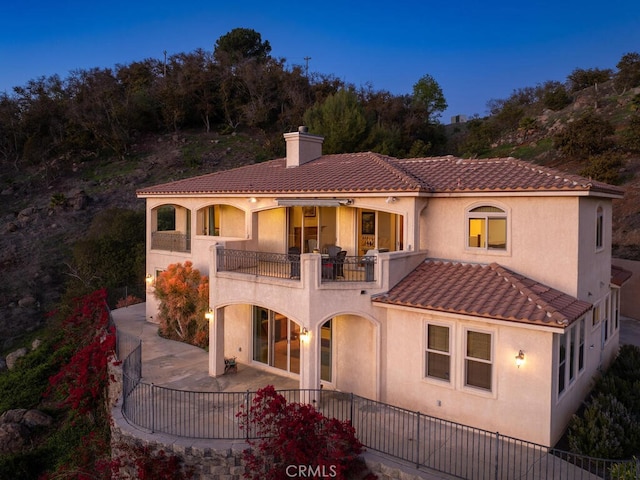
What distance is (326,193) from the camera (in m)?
18.8

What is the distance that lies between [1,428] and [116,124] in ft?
171

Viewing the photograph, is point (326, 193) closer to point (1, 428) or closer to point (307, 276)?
point (307, 276)

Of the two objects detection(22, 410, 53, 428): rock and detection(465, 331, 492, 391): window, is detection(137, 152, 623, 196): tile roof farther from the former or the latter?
detection(22, 410, 53, 428): rock

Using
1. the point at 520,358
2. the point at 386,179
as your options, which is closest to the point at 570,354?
the point at 520,358

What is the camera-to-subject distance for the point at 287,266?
1750cm

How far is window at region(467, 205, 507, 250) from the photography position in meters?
16.6

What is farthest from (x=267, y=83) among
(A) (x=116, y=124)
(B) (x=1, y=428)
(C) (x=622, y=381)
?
(C) (x=622, y=381)

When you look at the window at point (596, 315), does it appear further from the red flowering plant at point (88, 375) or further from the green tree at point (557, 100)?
the green tree at point (557, 100)

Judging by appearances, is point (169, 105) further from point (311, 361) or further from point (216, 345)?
point (311, 361)

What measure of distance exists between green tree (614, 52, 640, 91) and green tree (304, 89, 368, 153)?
126 feet

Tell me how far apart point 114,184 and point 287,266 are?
4495 cm

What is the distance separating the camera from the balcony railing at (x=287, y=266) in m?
16.3

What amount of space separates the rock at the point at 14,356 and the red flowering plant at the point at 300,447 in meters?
23.2

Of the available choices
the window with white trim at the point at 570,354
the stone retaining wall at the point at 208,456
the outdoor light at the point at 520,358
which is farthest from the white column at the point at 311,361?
the window with white trim at the point at 570,354
